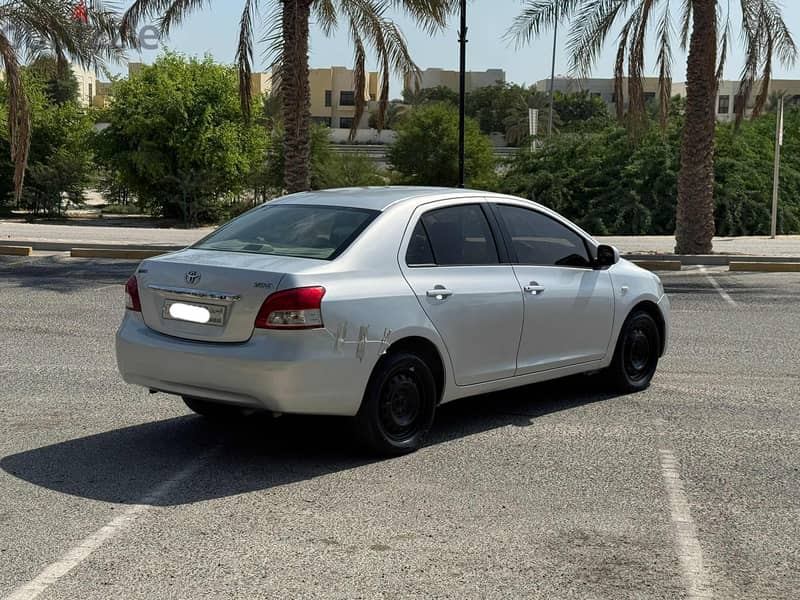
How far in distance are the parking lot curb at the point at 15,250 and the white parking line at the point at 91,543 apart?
51.8 feet

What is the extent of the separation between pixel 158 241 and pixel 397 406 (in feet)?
63.8

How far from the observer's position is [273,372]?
6.31 meters

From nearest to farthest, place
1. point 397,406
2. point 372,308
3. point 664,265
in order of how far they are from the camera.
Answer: point 372,308
point 397,406
point 664,265

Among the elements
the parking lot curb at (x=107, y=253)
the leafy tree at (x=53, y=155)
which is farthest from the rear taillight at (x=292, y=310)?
the leafy tree at (x=53, y=155)

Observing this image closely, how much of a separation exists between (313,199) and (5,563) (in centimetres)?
345

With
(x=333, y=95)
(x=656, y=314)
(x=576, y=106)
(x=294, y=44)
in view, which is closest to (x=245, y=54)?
(x=294, y=44)

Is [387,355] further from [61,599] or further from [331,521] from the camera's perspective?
[61,599]

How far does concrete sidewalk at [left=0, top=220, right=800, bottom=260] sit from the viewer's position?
22.3m

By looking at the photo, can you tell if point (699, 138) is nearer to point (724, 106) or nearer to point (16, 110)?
point (16, 110)

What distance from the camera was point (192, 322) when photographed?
264 inches

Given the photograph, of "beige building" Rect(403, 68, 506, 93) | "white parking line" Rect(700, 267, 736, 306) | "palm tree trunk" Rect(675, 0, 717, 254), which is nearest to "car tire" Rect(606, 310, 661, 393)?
"white parking line" Rect(700, 267, 736, 306)

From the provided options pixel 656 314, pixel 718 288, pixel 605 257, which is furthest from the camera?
pixel 718 288

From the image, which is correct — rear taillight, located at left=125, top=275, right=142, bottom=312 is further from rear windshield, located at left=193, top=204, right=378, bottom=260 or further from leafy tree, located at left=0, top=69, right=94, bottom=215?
leafy tree, located at left=0, top=69, right=94, bottom=215

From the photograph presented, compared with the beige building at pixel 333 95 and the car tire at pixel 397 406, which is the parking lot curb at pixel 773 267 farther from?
the beige building at pixel 333 95
